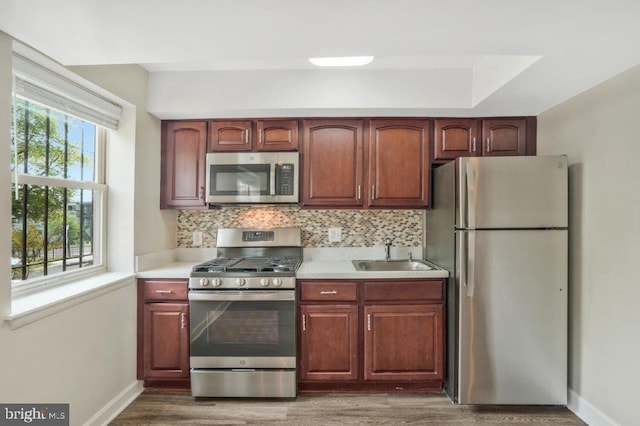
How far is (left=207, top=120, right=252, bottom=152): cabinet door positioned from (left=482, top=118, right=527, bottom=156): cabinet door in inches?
77.4

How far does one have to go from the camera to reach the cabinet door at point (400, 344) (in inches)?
97.1

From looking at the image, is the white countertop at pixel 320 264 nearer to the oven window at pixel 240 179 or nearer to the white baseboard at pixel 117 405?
the oven window at pixel 240 179

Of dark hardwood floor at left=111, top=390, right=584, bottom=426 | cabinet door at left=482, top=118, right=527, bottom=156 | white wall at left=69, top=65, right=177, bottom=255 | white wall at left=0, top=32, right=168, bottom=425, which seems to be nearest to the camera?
white wall at left=0, top=32, right=168, bottom=425

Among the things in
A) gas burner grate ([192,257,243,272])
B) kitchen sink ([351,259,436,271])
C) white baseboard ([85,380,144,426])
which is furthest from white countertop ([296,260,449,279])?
white baseboard ([85,380,144,426])

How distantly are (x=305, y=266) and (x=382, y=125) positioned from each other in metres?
1.33

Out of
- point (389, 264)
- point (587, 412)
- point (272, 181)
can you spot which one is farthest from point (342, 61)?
point (587, 412)

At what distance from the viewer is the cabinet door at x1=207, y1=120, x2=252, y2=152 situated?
2.80 metres

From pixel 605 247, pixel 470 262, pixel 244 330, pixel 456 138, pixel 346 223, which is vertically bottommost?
pixel 244 330

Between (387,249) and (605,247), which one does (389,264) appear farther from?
(605,247)

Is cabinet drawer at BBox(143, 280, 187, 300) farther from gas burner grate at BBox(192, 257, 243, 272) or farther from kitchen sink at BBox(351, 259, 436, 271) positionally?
kitchen sink at BBox(351, 259, 436, 271)

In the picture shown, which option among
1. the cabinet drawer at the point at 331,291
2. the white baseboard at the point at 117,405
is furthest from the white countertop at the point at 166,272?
the cabinet drawer at the point at 331,291

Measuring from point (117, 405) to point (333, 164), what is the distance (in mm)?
2332

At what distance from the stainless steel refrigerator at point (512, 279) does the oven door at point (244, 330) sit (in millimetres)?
1221

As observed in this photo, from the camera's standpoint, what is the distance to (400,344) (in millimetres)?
2471
